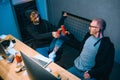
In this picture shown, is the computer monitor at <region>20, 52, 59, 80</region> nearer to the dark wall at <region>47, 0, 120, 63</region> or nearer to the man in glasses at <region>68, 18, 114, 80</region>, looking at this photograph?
the man in glasses at <region>68, 18, 114, 80</region>

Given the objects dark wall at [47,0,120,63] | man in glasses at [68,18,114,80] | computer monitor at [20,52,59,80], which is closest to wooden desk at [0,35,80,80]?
man in glasses at [68,18,114,80]

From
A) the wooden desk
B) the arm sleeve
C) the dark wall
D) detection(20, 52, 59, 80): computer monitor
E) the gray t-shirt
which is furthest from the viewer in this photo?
the dark wall

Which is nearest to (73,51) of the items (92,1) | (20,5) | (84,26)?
(84,26)

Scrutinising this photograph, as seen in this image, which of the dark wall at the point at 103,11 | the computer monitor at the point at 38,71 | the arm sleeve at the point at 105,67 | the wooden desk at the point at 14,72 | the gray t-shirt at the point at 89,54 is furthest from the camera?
the dark wall at the point at 103,11

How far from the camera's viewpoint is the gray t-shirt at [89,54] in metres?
2.14

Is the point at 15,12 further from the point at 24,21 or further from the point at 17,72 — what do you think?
the point at 17,72

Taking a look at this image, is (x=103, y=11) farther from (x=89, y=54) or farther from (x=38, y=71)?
(x=38, y=71)

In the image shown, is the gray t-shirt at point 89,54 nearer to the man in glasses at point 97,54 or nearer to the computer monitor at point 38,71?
the man in glasses at point 97,54

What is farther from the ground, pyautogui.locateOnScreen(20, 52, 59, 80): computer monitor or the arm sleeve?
pyautogui.locateOnScreen(20, 52, 59, 80): computer monitor

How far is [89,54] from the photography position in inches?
85.7

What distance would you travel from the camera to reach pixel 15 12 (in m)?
3.88

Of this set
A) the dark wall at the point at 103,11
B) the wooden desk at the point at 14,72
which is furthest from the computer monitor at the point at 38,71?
the dark wall at the point at 103,11

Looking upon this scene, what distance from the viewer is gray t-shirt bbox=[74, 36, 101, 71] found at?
2.14 m

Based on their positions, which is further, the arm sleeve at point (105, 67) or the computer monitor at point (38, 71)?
the arm sleeve at point (105, 67)
